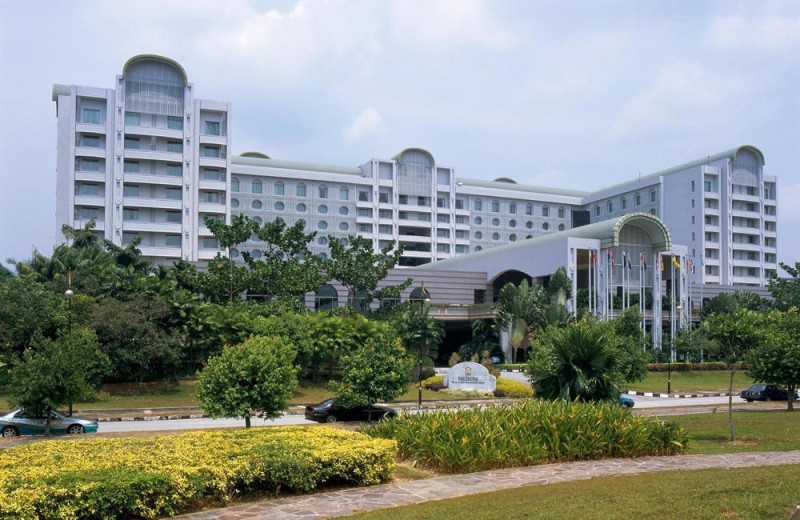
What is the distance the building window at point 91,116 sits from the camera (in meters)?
66.4

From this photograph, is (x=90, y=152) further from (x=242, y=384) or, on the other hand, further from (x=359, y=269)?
(x=242, y=384)

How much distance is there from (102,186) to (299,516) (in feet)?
208

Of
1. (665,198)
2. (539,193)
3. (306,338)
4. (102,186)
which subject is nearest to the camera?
(306,338)

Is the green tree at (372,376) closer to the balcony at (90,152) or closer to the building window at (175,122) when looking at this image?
the building window at (175,122)

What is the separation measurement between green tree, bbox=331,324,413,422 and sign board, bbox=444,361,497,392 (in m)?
14.9

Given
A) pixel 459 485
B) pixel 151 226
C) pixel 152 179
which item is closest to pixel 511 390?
pixel 459 485

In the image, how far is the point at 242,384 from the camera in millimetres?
20234

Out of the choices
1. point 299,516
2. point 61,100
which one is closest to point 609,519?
point 299,516

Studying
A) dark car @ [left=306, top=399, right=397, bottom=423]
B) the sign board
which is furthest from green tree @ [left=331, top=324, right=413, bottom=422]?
the sign board

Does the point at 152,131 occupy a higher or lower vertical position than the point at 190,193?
higher

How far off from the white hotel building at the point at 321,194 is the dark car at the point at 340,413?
44233mm

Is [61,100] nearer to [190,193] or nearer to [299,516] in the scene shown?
[190,193]

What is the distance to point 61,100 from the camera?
219ft

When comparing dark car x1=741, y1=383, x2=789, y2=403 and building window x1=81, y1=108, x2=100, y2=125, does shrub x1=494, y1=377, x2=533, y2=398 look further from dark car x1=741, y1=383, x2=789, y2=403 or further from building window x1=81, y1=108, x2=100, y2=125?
building window x1=81, y1=108, x2=100, y2=125
